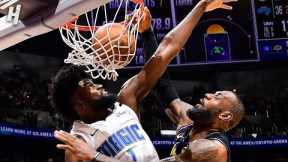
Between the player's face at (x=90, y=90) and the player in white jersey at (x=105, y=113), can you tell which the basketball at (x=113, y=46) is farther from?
the player's face at (x=90, y=90)

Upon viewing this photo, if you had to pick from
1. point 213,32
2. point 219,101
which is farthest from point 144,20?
point 213,32

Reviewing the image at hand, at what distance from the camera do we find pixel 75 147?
2098 mm

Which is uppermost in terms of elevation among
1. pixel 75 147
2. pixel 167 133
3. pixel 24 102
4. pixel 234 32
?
pixel 234 32

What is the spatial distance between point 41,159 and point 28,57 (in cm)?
211

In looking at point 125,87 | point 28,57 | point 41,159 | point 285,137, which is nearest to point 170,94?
point 125,87

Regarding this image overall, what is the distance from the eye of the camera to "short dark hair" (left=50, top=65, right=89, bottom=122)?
7.72 feet

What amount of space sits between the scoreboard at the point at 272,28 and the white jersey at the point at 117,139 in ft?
20.0

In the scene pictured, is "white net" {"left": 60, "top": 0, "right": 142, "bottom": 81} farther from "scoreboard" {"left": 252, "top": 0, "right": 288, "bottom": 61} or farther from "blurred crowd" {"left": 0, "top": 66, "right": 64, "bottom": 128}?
"blurred crowd" {"left": 0, "top": 66, "right": 64, "bottom": 128}

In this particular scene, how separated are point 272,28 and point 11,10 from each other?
655cm

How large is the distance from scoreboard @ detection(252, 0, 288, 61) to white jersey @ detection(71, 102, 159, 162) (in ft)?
20.0

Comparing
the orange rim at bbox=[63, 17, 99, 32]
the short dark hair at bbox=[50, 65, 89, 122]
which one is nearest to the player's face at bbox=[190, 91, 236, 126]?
the short dark hair at bbox=[50, 65, 89, 122]

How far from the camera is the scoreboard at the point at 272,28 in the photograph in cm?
812

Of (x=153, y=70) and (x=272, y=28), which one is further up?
(x=272, y=28)

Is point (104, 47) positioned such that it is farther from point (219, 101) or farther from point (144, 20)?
point (219, 101)
